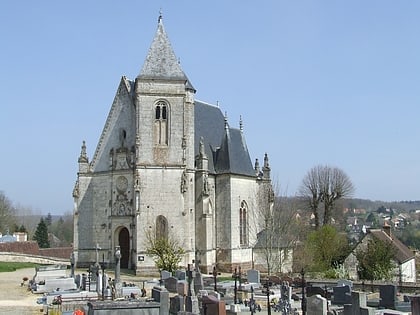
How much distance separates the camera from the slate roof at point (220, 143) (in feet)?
147

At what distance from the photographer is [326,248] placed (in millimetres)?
44000

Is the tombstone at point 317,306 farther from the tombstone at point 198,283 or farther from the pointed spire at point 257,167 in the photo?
the pointed spire at point 257,167

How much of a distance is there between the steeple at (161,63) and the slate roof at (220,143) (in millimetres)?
5576

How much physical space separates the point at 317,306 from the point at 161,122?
24.7 meters

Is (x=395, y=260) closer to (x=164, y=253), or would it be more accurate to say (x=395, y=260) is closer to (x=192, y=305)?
(x=164, y=253)

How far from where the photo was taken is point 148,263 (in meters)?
38.9

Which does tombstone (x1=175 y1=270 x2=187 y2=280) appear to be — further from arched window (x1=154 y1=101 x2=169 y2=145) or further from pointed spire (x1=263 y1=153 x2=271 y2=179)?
pointed spire (x1=263 y1=153 x2=271 y2=179)

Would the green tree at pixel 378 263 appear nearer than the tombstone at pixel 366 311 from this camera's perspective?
No

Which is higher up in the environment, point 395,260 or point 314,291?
point 395,260

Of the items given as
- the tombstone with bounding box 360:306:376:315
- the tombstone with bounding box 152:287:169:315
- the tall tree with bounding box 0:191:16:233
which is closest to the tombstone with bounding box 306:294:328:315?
the tombstone with bounding box 360:306:376:315

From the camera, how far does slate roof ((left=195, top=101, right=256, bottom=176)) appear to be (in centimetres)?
4481

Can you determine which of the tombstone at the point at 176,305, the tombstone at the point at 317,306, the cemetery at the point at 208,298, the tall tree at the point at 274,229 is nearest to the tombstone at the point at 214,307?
the cemetery at the point at 208,298

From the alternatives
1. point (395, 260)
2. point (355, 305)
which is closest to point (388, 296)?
point (355, 305)

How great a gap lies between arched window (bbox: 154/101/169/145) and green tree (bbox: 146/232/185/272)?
6964mm
